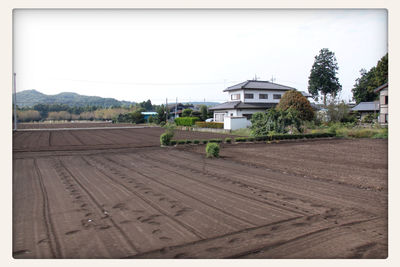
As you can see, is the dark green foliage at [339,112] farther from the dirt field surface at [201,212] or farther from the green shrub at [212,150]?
Result: the green shrub at [212,150]

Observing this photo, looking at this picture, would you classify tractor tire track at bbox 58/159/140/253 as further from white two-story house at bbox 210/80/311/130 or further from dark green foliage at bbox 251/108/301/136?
white two-story house at bbox 210/80/311/130

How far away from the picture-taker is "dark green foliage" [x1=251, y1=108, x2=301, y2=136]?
20.9 meters

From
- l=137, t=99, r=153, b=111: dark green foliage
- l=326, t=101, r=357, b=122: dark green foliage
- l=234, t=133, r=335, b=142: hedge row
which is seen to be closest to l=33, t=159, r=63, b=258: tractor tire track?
l=234, t=133, r=335, b=142: hedge row

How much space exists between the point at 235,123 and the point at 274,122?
8.31 meters

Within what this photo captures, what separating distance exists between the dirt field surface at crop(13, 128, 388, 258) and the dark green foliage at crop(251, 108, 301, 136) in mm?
11378

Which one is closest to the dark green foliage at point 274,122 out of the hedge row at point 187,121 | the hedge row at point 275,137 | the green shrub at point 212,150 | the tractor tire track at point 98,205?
the hedge row at point 275,137

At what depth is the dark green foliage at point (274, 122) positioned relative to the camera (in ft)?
68.7

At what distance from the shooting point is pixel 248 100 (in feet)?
110

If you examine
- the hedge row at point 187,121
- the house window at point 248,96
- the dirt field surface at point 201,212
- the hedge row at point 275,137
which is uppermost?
the house window at point 248,96

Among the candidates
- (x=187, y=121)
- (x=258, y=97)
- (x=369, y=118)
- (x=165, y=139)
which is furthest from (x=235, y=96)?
(x=165, y=139)

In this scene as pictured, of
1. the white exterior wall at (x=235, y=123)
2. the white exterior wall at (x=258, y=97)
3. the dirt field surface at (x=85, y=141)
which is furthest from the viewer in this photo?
the white exterior wall at (x=258, y=97)

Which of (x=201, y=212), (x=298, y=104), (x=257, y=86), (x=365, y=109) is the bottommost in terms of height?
(x=201, y=212)

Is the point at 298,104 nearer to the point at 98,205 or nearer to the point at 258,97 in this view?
the point at 258,97

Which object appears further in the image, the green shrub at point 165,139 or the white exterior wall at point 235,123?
the white exterior wall at point 235,123
